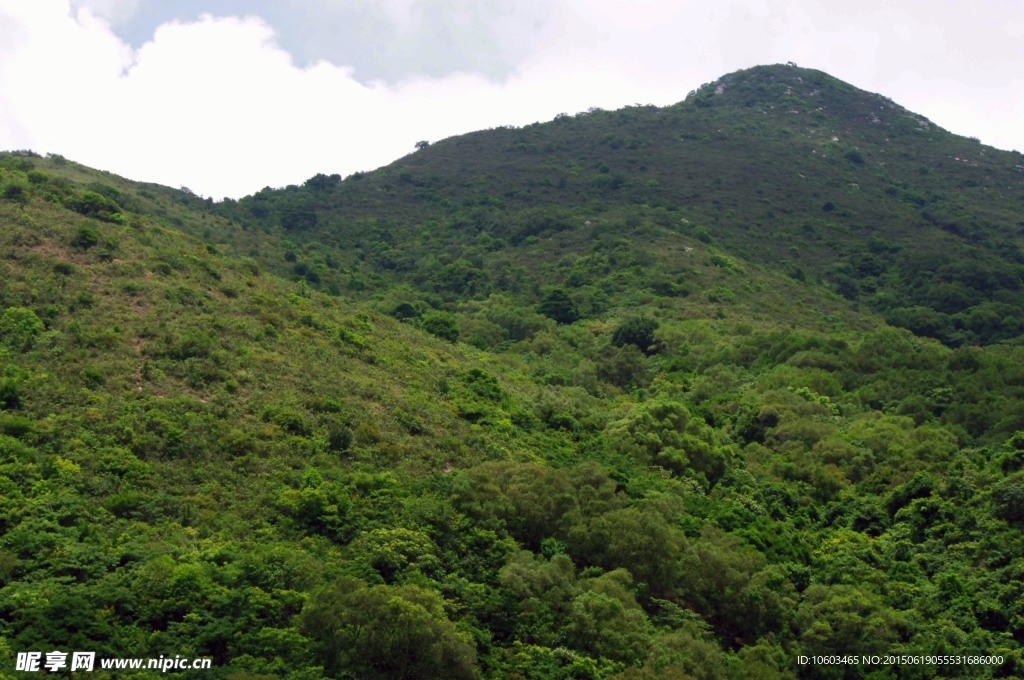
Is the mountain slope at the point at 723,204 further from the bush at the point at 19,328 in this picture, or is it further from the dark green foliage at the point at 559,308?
the bush at the point at 19,328

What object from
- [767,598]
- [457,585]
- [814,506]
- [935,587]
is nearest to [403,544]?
[457,585]

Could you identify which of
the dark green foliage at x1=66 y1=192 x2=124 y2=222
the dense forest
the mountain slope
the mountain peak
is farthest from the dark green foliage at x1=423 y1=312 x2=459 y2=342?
the mountain peak

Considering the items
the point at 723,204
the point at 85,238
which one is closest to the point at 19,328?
the point at 85,238

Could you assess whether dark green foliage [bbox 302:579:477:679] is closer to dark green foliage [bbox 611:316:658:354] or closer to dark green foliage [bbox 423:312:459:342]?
dark green foliage [bbox 423:312:459:342]

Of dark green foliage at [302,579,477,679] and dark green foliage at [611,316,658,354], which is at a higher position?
dark green foliage at [611,316,658,354]

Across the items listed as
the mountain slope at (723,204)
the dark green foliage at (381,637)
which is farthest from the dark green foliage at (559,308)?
the dark green foliage at (381,637)

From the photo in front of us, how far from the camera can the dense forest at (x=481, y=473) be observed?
914 inches

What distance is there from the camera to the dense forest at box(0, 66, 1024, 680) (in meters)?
23.2

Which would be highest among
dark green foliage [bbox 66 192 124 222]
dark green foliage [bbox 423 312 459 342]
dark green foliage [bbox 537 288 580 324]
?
dark green foliage [bbox 66 192 124 222]

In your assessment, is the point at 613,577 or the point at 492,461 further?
the point at 492,461

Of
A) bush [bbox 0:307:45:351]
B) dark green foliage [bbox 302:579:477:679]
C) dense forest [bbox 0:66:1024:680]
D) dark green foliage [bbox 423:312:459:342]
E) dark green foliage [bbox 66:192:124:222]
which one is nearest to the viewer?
dark green foliage [bbox 302:579:477:679]

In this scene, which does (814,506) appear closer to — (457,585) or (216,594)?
(457,585)

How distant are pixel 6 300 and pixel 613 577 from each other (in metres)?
25.6

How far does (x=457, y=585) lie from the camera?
86.5 ft
